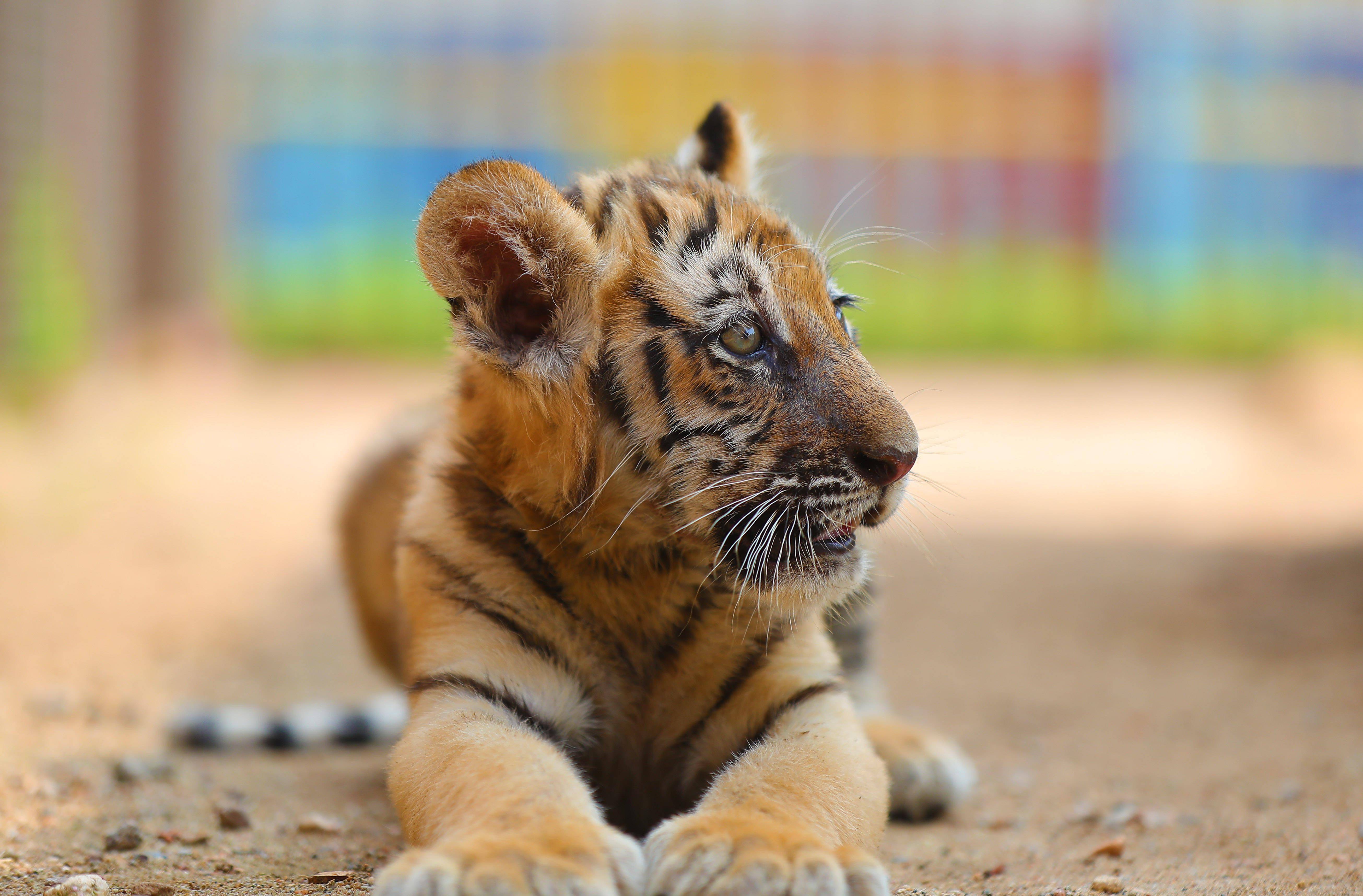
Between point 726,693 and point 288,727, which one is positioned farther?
point 288,727

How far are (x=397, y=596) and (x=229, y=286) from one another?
10.1 metres

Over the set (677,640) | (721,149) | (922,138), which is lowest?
(677,640)

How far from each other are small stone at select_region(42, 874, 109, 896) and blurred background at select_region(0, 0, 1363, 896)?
0.05 m

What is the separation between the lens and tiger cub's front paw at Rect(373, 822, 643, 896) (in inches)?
65.7

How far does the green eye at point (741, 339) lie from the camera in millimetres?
2338

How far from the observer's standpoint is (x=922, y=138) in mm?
13719

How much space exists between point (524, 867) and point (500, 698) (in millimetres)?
574

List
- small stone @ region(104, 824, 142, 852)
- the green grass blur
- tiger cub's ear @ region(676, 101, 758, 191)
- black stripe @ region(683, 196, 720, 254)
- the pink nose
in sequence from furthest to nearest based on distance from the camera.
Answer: the green grass blur, tiger cub's ear @ region(676, 101, 758, 191), black stripe @ region(683, 196, 720, 254), small stone @ region(104, 824, 142, 852), the pink nose

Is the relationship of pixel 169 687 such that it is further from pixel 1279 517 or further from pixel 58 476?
pixel 1279 517

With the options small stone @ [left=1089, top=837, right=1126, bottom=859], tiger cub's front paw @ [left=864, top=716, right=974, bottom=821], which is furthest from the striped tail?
small stone @ [left=1089, top=837, right=1126, bottom=859]

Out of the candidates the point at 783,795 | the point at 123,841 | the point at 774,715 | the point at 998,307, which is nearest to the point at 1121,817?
the point at 774,715

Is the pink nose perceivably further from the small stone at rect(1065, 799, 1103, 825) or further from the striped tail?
the striped tail

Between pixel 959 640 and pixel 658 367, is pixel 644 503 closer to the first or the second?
pixel 658 367

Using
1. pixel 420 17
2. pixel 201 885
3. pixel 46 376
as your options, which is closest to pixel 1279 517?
pixel 201 885
